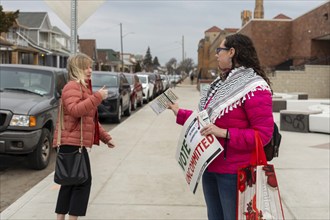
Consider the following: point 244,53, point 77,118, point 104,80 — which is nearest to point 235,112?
point 244,53

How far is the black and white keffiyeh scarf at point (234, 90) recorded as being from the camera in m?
2.82

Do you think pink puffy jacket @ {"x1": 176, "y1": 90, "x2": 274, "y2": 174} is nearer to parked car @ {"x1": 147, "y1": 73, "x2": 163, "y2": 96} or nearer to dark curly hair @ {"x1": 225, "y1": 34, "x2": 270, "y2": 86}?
dark curly hair @ {"x1": 225, "y1": 34, "x2": 270, "y2": 86}

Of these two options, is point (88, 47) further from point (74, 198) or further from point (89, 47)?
point (74, 198)

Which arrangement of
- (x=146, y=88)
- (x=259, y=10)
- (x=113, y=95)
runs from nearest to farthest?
(x=113, y=95)
(x=146, y=88)
(x=259, y=10)

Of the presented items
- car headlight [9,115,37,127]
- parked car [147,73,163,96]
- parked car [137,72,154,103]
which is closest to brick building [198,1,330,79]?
parked car [147,73,163,96]

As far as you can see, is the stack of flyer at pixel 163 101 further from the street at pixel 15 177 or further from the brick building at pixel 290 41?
the brick building at pixel 290 41

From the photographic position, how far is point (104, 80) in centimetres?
1495

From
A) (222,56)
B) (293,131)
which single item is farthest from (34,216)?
(293,131)

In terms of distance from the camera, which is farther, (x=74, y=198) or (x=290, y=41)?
(x=290, y=41)

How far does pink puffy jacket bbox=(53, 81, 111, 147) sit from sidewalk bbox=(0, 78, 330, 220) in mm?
1307

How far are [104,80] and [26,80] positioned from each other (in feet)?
22.9

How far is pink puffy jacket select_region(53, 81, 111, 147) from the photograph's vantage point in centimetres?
381

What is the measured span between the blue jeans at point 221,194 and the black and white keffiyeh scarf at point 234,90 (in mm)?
423

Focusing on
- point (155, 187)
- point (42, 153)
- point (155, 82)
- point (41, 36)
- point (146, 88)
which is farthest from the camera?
point (41, 36)
